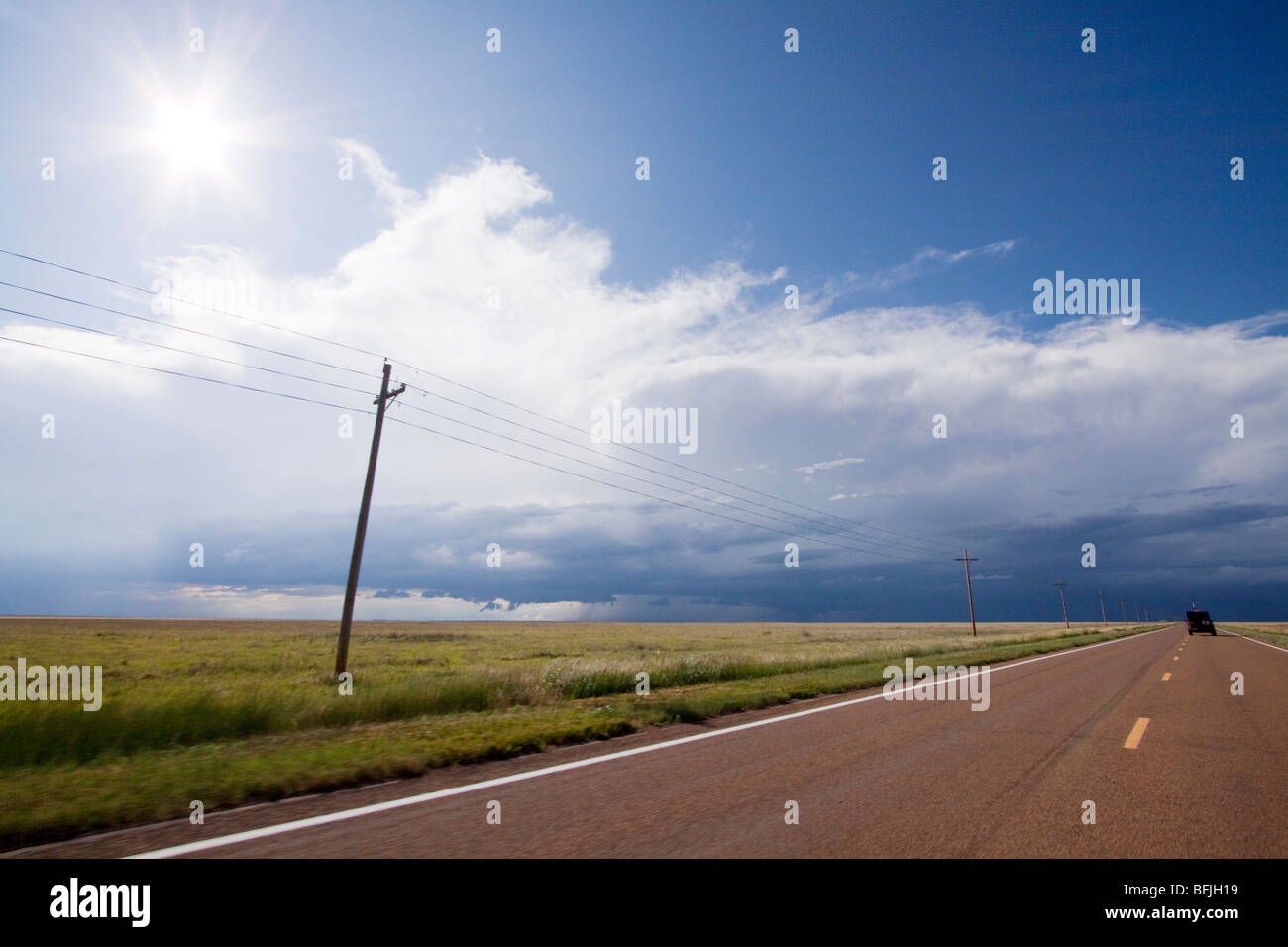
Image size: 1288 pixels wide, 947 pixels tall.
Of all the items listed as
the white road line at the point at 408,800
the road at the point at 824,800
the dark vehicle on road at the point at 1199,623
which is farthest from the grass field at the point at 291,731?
the dark vehicle on road at the point at 1199,623

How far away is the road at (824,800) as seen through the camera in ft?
15.1

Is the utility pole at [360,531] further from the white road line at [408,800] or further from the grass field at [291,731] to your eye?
the white road line at [408,800]

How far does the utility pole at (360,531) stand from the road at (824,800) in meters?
11.0

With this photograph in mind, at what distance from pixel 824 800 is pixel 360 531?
15.3 meters

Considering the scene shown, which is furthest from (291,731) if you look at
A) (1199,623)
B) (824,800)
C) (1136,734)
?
(1199,623)

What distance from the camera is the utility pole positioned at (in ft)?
54.6

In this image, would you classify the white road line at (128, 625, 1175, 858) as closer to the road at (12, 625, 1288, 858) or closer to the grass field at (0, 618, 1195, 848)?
the road at (12, 625, 1288, 858)

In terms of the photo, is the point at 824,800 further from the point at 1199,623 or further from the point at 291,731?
the point at 1199,623

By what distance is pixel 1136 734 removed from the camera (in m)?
9.11
